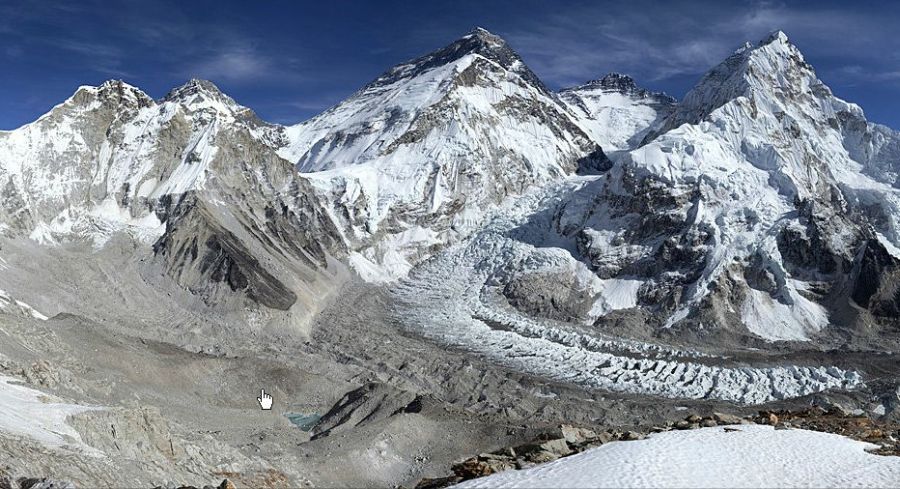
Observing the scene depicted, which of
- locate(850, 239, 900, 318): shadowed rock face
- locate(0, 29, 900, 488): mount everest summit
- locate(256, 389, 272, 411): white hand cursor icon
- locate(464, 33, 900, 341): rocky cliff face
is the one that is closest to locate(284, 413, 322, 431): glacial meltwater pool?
locate(256, 389, 272, 411): white hand cursor icon

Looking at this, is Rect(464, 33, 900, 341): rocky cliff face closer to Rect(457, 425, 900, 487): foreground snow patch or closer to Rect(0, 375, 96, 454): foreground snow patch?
Rect(457, 425, 900, 487): foreground snow patch

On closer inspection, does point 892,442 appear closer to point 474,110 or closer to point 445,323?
point 445,323

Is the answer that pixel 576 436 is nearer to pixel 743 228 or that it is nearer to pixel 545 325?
pixel 545 325

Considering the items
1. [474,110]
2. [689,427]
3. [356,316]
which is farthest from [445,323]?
[474,110]

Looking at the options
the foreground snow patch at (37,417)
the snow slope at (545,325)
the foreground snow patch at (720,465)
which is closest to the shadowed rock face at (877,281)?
the snow slope at (545,325)

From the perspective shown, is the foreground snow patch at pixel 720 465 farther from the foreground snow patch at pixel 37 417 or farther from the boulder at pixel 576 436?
the foreground snow patch at pixel 37 417
